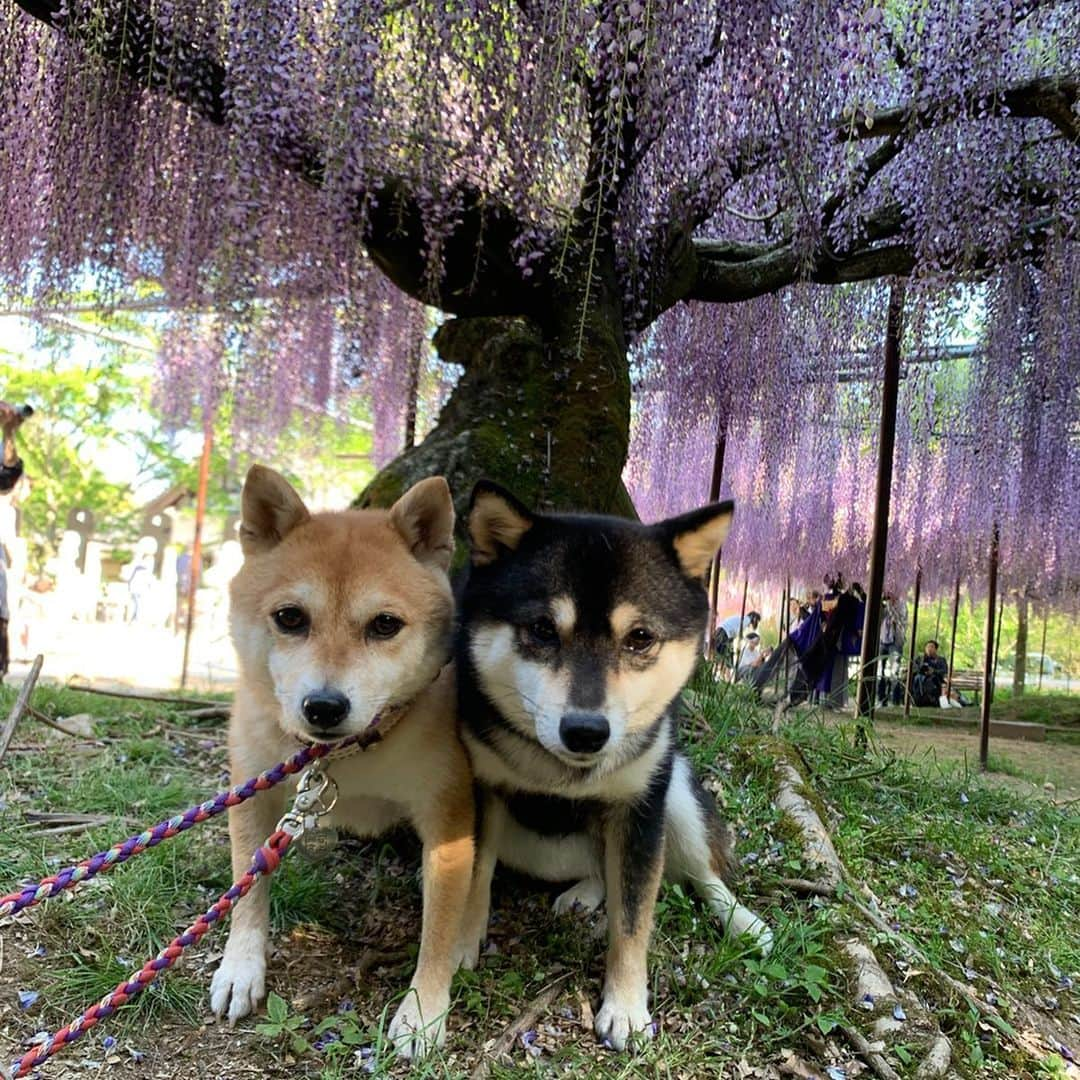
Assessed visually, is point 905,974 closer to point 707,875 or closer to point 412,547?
point 707,875

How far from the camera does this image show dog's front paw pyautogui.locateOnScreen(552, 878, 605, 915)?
8.00ft

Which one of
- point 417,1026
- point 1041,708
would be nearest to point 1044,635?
point 1041,708

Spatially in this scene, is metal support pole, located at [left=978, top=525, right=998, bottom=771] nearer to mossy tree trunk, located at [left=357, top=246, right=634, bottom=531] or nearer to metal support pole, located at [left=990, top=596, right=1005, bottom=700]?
metal support pole, located at [left=990, top=596, right=1005, bottom=700]

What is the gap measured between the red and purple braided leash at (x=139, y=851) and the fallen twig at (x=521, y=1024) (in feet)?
2.28

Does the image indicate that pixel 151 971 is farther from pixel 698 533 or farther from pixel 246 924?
pixel 698 533

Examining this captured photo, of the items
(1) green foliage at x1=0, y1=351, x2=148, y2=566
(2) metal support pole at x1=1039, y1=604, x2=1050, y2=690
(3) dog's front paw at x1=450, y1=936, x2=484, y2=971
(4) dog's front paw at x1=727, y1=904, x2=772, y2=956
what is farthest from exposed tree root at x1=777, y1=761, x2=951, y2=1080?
(1) green foliage at x1=0, y1=351, x2=148, y2=566

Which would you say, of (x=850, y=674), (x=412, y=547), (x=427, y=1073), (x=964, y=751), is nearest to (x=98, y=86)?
(x=412, y=547)

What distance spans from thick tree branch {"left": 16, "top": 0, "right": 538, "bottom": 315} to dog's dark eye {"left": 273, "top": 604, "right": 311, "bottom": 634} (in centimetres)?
223

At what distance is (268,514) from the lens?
6.85ft

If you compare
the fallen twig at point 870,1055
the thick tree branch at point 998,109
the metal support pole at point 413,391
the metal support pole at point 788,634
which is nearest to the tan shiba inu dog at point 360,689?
the fallen twig at point 870,1055

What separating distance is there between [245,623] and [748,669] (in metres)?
3.55

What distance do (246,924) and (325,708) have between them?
83 cm

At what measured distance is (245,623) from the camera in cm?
196

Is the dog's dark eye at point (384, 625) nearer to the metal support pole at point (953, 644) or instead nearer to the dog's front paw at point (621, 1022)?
the dog's front paw at point (621, 1022)
